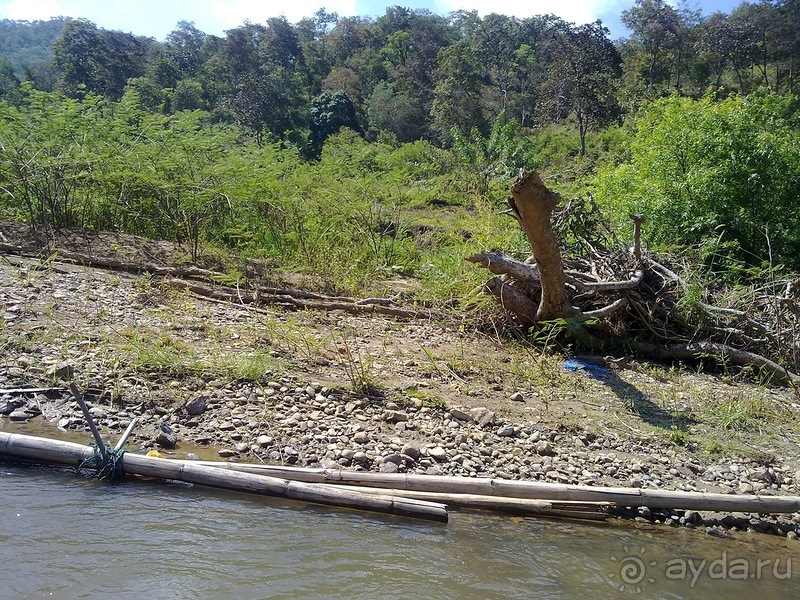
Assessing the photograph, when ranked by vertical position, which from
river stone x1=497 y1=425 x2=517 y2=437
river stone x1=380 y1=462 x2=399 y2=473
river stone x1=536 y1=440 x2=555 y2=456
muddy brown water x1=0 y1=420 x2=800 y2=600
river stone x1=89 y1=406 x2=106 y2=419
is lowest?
muddy brown water x1=0 y1=420 x2=800 y2=600

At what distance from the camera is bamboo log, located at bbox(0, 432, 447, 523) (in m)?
3.84

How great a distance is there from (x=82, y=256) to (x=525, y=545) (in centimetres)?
→ 637

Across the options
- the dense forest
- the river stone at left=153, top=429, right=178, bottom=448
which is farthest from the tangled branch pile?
the river stone at left=153, top=429, right=178, bottom=448

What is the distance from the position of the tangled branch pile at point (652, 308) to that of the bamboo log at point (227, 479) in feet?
9.81

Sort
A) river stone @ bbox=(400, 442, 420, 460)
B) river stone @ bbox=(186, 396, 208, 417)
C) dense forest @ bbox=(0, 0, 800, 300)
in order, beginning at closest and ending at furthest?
river stone @ bbox=(400, 442, 420, 460), river stone @ bbox=(186, 396, 208, 417), dense forest @ bbox=(0, 0, 800, 300)

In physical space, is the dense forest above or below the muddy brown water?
above

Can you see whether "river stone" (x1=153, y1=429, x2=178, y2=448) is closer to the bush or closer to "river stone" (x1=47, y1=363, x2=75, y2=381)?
"river stone" (x1=47, y1=363, x2=75, y2=381)

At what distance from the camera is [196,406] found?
4.89m

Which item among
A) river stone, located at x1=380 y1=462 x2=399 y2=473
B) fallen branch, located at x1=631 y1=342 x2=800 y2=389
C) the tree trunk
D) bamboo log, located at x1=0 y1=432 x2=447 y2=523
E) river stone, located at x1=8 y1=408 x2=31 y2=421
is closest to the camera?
bamboo log, located at x1=0 y1=432 x2=447 y2=523

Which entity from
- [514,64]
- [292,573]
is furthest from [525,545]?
[514,64]

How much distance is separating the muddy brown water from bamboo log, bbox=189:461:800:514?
15 cm

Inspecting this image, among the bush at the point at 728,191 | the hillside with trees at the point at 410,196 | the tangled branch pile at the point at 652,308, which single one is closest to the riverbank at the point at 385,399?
the tangled branch pile at the point at 652,308

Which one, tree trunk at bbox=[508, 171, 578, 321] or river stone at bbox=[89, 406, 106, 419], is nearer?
river stone at bbox=[89, 406, 106, 419]

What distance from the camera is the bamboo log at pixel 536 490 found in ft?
13.1
